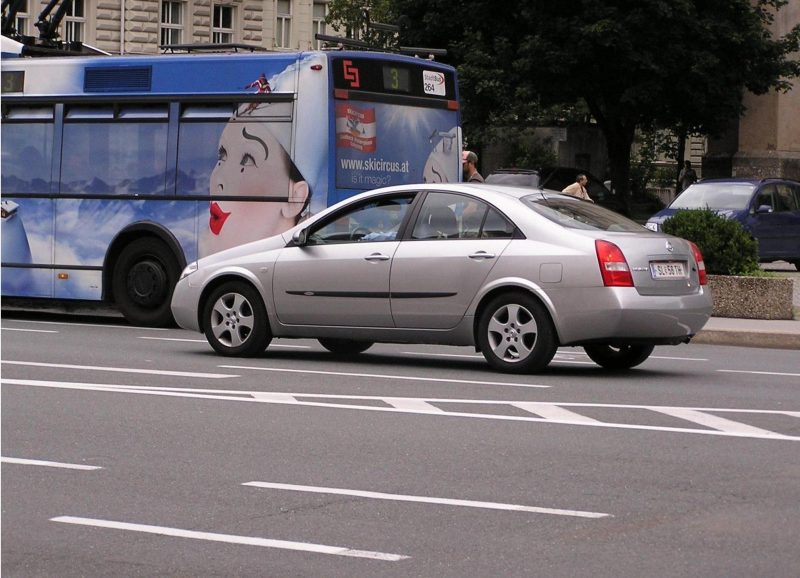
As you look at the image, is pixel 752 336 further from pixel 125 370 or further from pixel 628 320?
pixel 125 370

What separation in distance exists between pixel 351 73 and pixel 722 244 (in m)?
4.99

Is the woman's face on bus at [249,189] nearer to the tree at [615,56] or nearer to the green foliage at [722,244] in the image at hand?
the green foliage at [722,244]

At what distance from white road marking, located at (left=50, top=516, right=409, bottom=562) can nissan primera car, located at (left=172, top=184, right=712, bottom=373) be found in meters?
6.26

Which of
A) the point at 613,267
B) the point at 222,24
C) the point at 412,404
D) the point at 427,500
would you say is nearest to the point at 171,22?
the point at 222,24

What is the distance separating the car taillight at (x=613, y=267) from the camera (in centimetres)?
1258

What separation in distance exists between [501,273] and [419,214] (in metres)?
1.01

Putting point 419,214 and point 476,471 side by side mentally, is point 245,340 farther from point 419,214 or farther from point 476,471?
point 476,471

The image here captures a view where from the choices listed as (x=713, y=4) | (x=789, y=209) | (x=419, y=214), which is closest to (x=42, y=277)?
(x=419, y=214)

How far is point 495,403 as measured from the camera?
11.1 metres

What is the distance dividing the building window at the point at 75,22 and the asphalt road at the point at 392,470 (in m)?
41.8

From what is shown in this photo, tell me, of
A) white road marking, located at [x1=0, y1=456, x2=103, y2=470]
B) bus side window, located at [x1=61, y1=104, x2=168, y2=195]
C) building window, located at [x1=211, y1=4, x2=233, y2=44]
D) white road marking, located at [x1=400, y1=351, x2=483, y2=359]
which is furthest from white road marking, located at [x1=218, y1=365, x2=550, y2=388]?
building window, located at [x1=211, y1=4, x2=233, y2=44]

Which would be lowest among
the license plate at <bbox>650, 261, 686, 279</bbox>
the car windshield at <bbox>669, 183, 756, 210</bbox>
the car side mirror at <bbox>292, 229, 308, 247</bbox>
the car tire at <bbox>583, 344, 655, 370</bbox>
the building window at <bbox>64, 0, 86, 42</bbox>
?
the car tire at <bbox>583, 344, 655, 370</bbox>

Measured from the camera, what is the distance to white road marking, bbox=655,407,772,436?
9.83m

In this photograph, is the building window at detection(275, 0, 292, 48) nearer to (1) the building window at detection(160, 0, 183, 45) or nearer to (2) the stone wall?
(1) the building window at detection(160, 0, 183, 45)
